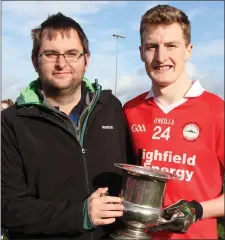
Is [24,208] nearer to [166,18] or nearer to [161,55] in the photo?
[161,55]

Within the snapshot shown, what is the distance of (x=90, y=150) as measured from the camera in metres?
3.46

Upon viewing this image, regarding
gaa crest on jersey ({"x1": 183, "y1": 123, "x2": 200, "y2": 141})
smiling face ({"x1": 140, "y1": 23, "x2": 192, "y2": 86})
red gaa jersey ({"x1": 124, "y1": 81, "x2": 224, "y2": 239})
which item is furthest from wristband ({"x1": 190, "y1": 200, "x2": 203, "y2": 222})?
smiling face ({"x1": 140, "y1": 23, "x2": 192, "y2": 86})

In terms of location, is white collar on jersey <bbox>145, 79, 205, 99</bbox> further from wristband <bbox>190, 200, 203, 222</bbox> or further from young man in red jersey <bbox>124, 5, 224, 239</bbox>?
wristband <bbox>190, 200, 203, 222</bbox>

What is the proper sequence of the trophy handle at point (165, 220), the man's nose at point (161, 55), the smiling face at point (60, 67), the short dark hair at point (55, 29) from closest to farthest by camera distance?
1. the trophy handle at point (165, 220)
2. the man's nose at point (161, 55)
3. the smiling face at point (60, 67)
4. the short dark hair at point (55, 29)

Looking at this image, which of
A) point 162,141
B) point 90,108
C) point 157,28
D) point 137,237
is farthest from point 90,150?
point 157,28

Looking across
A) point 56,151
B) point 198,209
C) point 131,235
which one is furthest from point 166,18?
point 131,235

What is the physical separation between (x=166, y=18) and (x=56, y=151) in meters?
1.33

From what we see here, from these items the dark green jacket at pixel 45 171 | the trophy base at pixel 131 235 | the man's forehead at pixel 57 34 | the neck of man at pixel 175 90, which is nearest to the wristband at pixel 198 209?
the trophy base at pixel 131 235

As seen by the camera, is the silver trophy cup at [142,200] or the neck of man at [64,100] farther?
the neck of man at [64,100]

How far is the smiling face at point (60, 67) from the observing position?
11.3 feet

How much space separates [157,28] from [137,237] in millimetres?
1567

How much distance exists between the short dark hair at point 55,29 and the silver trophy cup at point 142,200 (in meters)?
1.20

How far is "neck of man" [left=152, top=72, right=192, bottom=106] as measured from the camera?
3.50 metres

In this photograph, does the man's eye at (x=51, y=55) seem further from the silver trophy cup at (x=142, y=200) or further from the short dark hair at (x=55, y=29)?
the silver trophy cup at (x=142, y=200)
